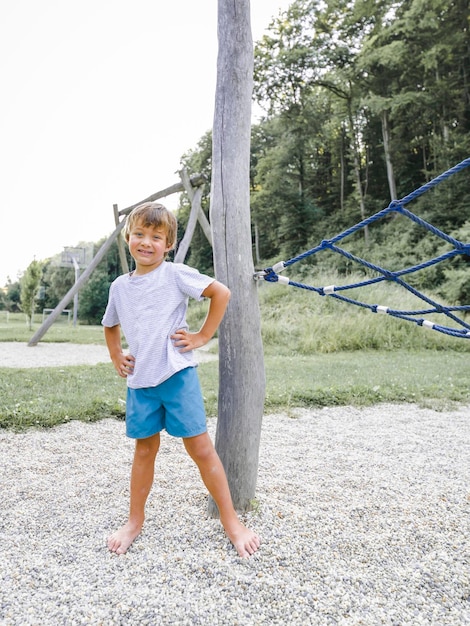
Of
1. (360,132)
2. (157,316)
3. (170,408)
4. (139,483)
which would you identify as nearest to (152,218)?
(157,316)

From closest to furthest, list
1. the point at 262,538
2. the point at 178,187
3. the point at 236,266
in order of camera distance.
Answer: the point at 262,538, the point at 236,266, the point at 178,187

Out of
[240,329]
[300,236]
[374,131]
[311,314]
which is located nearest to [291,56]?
[374,131]

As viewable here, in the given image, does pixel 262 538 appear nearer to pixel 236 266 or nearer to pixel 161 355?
pixel 161 355

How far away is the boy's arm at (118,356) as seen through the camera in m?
1.77

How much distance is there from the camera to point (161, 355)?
169 centimetres

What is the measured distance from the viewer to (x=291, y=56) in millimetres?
17859

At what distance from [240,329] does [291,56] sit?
746 inches

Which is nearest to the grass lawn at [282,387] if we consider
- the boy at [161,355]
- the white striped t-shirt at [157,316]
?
the boy at [161,355]

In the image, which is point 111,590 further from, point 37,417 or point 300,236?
point 300,236

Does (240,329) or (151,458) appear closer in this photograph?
(151,458)

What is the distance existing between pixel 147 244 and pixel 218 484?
967 millimetres

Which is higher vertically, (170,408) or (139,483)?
(170,408)

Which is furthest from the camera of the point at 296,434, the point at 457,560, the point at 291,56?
the point at 291,56

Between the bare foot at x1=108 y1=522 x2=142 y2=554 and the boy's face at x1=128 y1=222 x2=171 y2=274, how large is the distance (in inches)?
40.7
